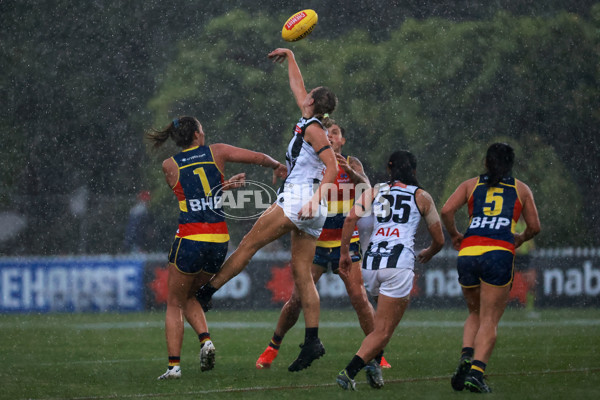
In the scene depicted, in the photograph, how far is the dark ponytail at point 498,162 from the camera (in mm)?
8039

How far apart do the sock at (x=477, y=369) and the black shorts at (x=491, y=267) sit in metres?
0.61

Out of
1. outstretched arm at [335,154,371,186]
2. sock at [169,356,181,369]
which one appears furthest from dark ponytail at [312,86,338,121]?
sock at [169,356,181,369]

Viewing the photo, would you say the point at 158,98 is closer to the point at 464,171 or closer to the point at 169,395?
the point at 464,171

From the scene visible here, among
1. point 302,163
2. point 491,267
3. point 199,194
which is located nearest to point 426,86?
point 302,163

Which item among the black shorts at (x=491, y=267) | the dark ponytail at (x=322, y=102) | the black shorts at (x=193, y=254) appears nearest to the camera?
the black shorts at (x=491, y=267)

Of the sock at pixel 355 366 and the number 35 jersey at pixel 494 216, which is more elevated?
the number 35 jersey at pixel 494 216

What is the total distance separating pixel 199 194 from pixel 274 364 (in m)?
2.13

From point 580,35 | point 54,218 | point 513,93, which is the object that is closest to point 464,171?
point 513,93

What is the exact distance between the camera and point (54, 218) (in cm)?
2209

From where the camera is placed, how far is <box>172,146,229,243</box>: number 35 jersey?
8.96 m

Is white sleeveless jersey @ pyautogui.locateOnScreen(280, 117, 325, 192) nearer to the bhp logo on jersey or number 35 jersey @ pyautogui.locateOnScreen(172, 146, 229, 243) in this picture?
number 35 jersey @ pyautogui.locateOnScreen(172, 146, 229, 243)

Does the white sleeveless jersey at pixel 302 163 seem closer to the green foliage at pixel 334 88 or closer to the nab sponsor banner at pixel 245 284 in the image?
the nab sponsor banner at pixel 245 284

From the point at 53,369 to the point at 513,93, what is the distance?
17516 mm

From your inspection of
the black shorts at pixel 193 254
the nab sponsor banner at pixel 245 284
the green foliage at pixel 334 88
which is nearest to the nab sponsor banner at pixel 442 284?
the nab sponsor banner at pixel 245 284
